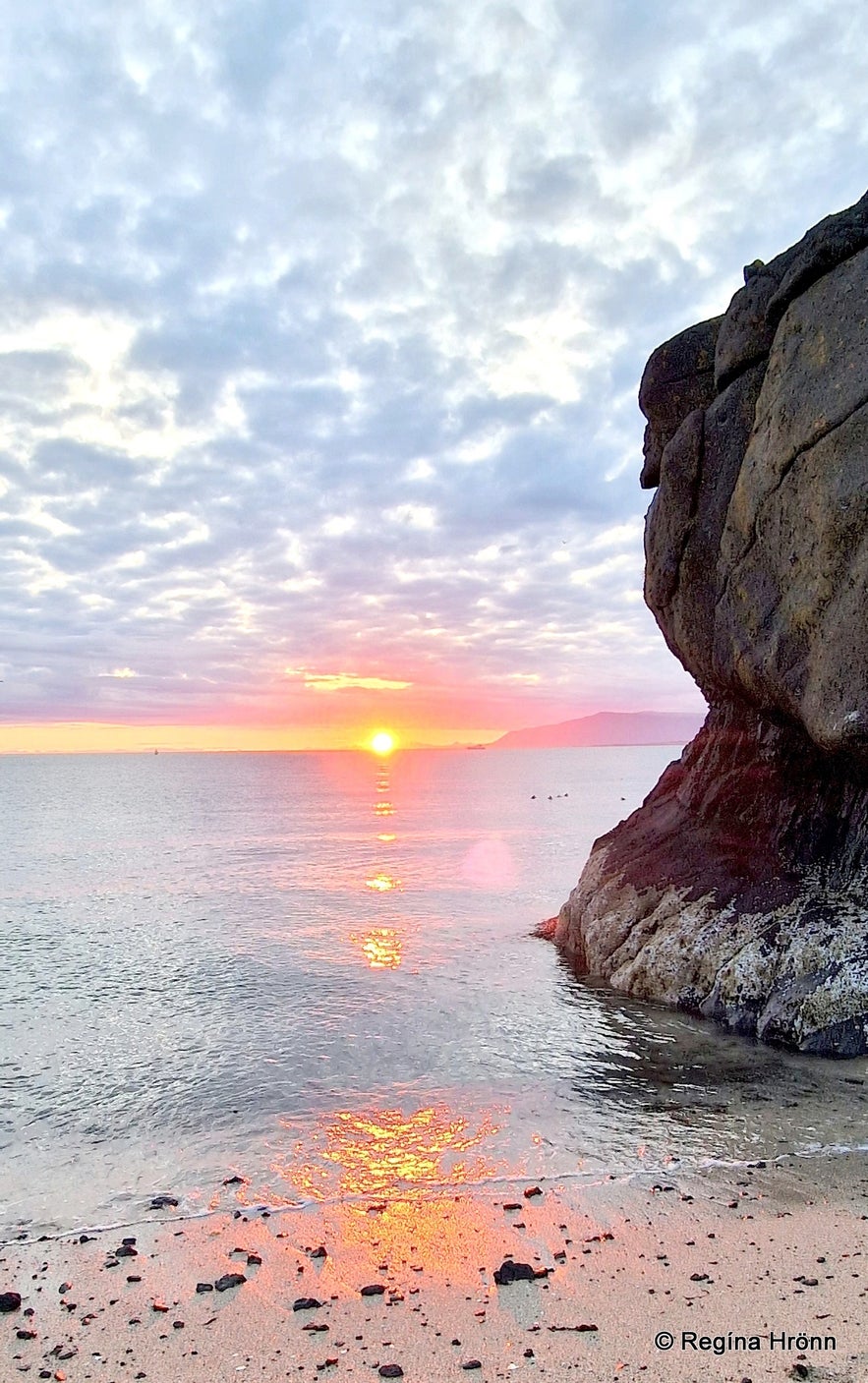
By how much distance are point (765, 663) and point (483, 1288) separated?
1377 centimetres

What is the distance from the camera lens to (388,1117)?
13523mm

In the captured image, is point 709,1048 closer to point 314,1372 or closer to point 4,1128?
point 314,1372

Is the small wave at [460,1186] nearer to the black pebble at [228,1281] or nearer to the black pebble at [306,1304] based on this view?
the black pebble at [228,1281]

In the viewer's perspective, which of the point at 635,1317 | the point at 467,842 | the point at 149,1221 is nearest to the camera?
the point at 635,1317

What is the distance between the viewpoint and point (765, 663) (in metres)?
18.2

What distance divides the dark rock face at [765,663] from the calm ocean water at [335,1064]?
1644mm

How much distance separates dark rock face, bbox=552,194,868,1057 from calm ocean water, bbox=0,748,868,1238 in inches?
64.7

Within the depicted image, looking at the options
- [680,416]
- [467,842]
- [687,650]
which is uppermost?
[680,416]

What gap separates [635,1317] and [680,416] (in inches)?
855

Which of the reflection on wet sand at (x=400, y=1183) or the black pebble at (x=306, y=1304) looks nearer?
the black pebble at (x=306, y=1304)

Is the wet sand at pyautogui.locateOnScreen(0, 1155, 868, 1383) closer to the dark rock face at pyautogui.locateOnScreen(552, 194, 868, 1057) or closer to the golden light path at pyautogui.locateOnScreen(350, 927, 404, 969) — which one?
the dark rock face at pyautogui.locateOnScreen(552, 194, 868, 1057)

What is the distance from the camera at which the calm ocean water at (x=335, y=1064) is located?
11.6m

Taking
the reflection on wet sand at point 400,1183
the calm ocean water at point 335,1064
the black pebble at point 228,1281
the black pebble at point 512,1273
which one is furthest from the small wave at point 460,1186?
the black pebble at point 512,1273

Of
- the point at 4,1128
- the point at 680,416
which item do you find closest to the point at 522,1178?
the point at 4,1128
